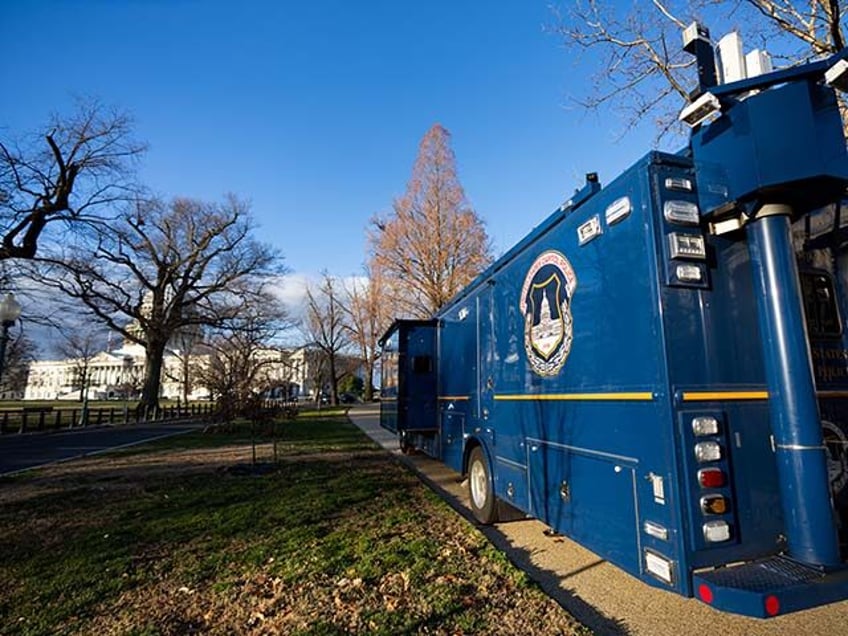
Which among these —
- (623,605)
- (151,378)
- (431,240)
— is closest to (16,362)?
(151,378)

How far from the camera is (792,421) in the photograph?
272cm

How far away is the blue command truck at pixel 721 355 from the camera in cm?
270

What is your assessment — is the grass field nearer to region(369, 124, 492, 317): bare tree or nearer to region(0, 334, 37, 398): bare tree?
region(369, 124, 492, 317): bare tree

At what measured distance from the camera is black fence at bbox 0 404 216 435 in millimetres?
20420

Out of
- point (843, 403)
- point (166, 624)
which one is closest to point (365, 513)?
point (166, 624)

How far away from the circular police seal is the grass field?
1992mm

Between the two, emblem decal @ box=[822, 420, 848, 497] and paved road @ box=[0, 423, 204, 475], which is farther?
paved road @ box=[0, 423, 204, 475]

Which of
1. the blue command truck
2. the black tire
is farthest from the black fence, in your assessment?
the blue command truck

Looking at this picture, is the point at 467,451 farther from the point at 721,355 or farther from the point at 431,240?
the point at 431,240

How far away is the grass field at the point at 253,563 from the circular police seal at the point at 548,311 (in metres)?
1.99

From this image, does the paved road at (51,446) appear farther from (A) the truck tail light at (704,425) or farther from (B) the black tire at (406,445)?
(A) the truck tail light at (704,425)

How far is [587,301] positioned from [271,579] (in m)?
3.75

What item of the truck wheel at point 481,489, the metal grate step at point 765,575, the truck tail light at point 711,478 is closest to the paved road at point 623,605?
A: the truck wheel at point 481,489

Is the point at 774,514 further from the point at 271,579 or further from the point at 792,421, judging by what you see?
the point at 271,579
